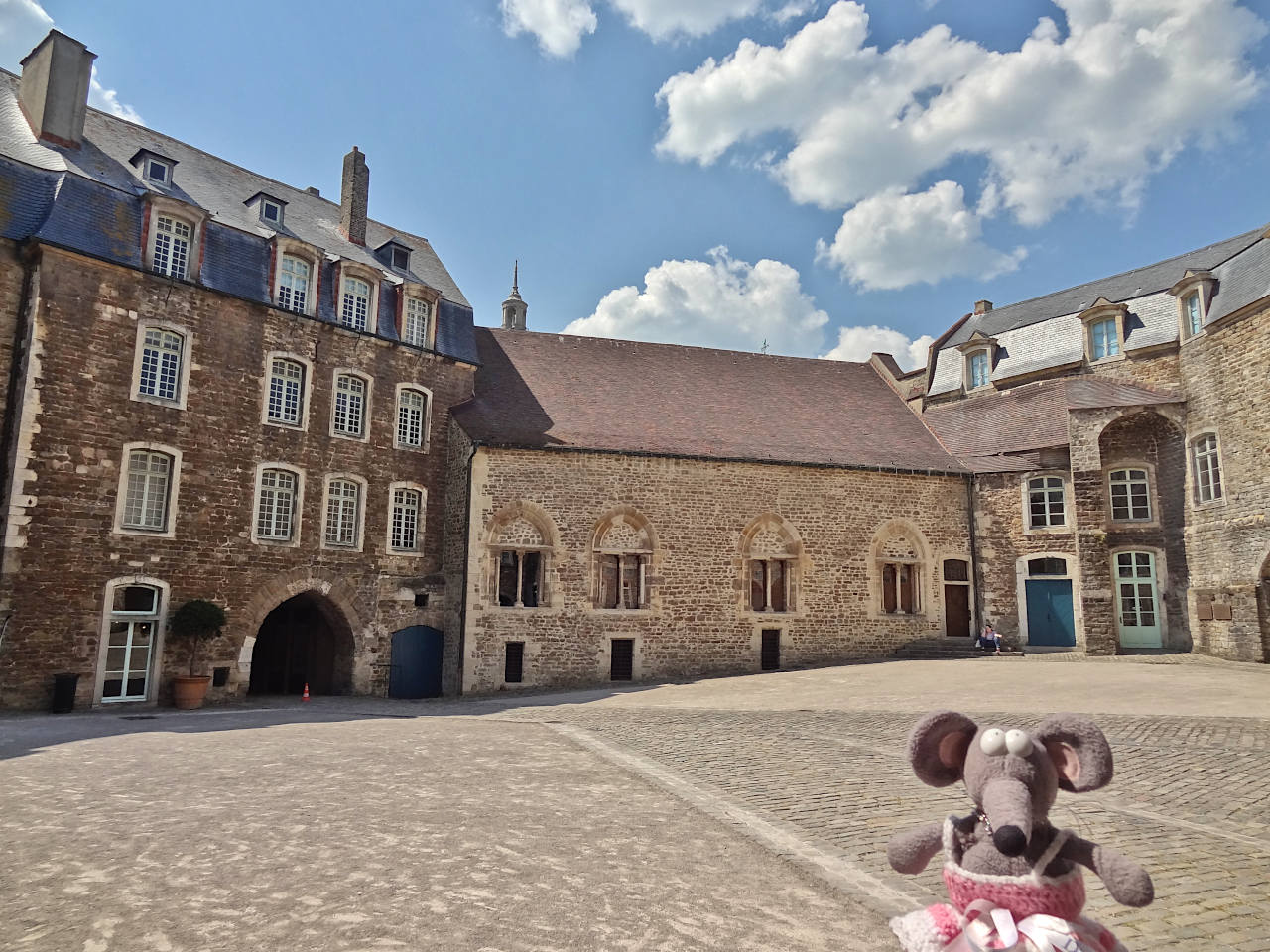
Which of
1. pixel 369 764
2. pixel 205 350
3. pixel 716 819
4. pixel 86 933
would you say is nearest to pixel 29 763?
pixel 369 764

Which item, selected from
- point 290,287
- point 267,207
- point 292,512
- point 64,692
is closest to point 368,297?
point 290,287

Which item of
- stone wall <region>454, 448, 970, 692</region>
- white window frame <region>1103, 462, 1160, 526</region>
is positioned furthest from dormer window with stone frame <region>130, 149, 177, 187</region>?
white window frame <region>1103, 462, 1160, 526</region>

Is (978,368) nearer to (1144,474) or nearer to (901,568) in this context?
(1144,474)

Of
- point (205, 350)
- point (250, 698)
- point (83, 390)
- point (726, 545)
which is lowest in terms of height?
point (250, 698)

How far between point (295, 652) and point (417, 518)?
4360mm

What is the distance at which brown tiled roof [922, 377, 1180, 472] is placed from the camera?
22.2 metres

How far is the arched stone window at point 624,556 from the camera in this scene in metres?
20.4

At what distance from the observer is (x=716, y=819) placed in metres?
6.78

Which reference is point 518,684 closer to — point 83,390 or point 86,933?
point 83,390

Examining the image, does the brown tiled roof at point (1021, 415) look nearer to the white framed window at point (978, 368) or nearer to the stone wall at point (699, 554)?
the white framed window at point (978, 368)

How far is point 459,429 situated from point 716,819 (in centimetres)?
1505

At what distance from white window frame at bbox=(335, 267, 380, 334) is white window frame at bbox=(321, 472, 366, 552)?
135 inches

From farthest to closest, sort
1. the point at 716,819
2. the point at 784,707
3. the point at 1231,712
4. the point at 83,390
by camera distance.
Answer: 1. the point at 83,390
2. the point at 784,707
3. the point at 1231,712
4. the point at 716,819

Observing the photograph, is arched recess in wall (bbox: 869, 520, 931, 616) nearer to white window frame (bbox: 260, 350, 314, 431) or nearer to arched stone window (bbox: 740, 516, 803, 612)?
arched stone window (bbox: 740, 516, 803, 612)
